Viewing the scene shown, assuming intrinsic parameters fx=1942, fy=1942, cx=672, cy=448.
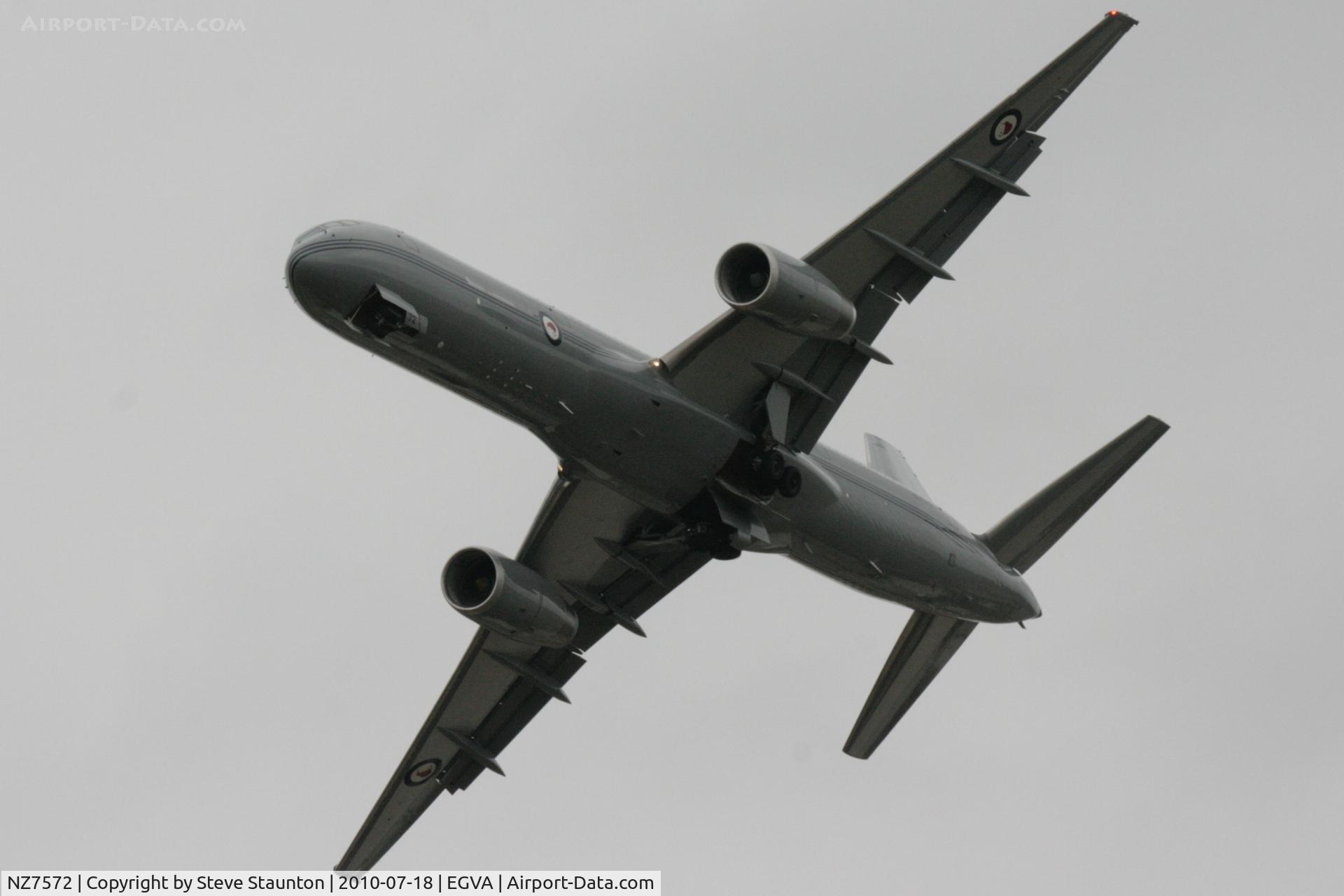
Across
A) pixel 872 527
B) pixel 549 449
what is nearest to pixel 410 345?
pixel 549 449

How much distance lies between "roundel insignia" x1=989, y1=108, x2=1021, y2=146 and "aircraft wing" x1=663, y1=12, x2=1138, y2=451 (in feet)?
0.06

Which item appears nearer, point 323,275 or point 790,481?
point 323,275

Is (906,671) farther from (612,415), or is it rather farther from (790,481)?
(612,415)

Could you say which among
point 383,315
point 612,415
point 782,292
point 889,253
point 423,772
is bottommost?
point 423,772

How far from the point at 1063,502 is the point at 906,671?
5748 millimetres

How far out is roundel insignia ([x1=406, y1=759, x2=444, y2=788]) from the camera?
46.8 m

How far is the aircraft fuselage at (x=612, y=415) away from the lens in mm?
35406

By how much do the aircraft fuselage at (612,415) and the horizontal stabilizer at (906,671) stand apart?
75.6 inches

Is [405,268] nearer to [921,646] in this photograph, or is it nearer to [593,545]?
[593,545]

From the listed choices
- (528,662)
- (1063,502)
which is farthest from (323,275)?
(1063,502)

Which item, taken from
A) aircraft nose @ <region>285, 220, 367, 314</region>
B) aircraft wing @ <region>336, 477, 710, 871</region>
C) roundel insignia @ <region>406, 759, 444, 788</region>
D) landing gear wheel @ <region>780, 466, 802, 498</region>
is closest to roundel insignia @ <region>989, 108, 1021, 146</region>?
landing gear wheel @ <region>780, 466, 802, 498</region>

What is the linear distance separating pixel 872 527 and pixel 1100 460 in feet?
18.8

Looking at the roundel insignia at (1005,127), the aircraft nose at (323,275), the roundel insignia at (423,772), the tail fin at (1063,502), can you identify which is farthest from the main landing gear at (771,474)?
the roundel insignia at (423,772)

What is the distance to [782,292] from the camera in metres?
36.2
